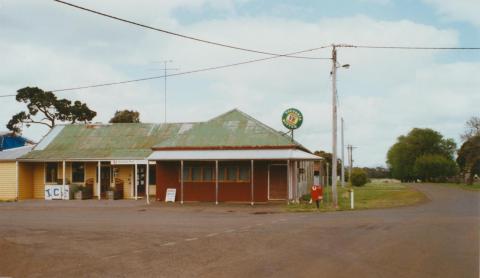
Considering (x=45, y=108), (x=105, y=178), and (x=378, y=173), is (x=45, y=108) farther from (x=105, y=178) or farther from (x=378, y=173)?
(x=378, y=173)

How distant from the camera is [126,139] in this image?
37562 millimetres

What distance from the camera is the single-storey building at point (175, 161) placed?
1212 inches

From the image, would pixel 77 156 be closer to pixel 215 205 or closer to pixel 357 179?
pixel 215 205

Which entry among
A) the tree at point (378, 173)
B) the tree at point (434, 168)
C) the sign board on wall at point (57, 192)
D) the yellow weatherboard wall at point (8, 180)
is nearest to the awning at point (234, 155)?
the sign board on wall at point (57, 192)

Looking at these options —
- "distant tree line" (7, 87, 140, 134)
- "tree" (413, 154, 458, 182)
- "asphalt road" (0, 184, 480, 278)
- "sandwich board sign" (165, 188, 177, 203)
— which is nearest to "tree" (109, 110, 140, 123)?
"distant tree line" (7, 87, 140, 134)

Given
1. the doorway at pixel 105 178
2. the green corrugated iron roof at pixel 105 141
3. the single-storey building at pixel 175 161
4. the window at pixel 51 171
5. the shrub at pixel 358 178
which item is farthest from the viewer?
the shrub at pixel 358 178

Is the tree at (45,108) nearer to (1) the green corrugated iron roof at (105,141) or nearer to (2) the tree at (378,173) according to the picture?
(1) the green corrugated iron roof at (105,141)

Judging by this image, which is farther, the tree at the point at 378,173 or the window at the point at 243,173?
the tree at the point at 378,173

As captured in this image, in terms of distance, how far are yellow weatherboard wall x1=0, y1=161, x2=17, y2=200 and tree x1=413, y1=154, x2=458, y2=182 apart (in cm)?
7535

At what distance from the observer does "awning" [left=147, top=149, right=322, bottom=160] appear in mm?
28875

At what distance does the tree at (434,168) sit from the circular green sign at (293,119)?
225 ft

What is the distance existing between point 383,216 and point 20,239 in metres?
13.4

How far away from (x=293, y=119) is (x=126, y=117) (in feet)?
123

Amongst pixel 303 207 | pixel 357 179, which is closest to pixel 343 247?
pixel 303 207
